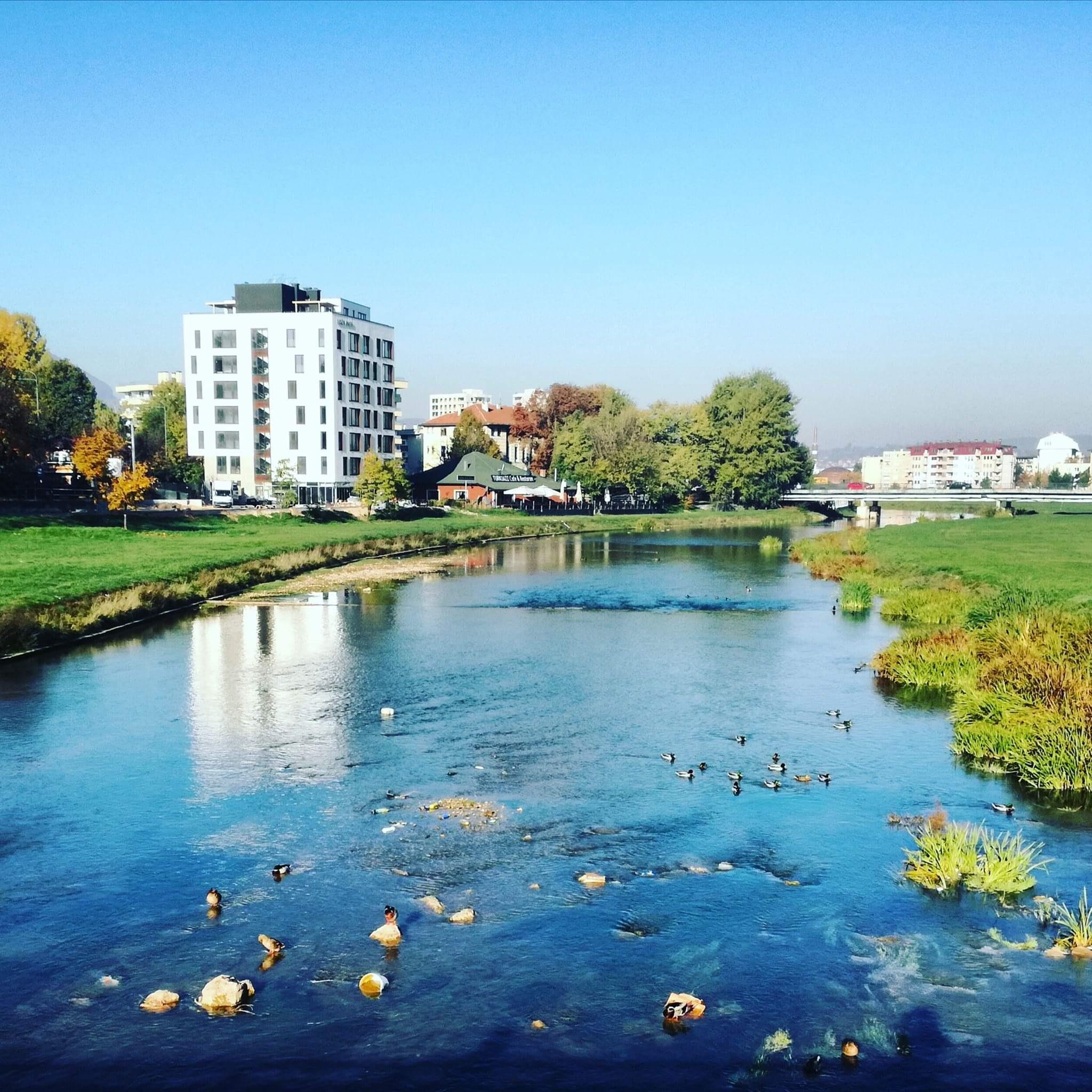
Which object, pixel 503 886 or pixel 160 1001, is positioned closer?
pixel 160 1001

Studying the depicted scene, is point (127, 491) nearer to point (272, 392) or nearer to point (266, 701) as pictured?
point (272, 392)

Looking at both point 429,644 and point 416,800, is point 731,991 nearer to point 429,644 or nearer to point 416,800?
point 416,800

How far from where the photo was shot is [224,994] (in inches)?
585

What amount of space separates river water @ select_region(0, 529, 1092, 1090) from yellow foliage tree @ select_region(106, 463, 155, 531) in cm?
4884

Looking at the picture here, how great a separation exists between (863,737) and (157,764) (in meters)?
19.9

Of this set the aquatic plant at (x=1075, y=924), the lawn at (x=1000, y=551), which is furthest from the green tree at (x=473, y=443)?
the aquatic plant at (x=1075, y=924)

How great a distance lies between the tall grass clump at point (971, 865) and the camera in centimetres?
1883

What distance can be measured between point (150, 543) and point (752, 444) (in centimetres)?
9844

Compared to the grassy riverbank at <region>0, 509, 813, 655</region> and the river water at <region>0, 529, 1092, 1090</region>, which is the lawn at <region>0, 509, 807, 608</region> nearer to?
the grassy riverbank at <region>0, 509, 813, 655</region>

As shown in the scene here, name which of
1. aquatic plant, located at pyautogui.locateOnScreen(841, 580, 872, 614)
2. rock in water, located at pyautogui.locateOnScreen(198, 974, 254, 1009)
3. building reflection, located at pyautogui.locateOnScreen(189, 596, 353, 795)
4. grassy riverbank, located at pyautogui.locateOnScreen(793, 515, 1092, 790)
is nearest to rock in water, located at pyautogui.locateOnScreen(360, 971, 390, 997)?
rock in water, located at pyautogui.locateOnScreen(198, 974, 254, 1009)

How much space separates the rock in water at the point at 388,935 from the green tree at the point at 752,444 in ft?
465

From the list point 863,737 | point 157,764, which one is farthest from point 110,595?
point 863,737

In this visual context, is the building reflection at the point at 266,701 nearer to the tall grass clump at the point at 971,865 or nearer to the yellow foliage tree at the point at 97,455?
the tall grass clump at the point at 971,865

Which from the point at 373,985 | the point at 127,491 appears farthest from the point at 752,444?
the point at 373,985
